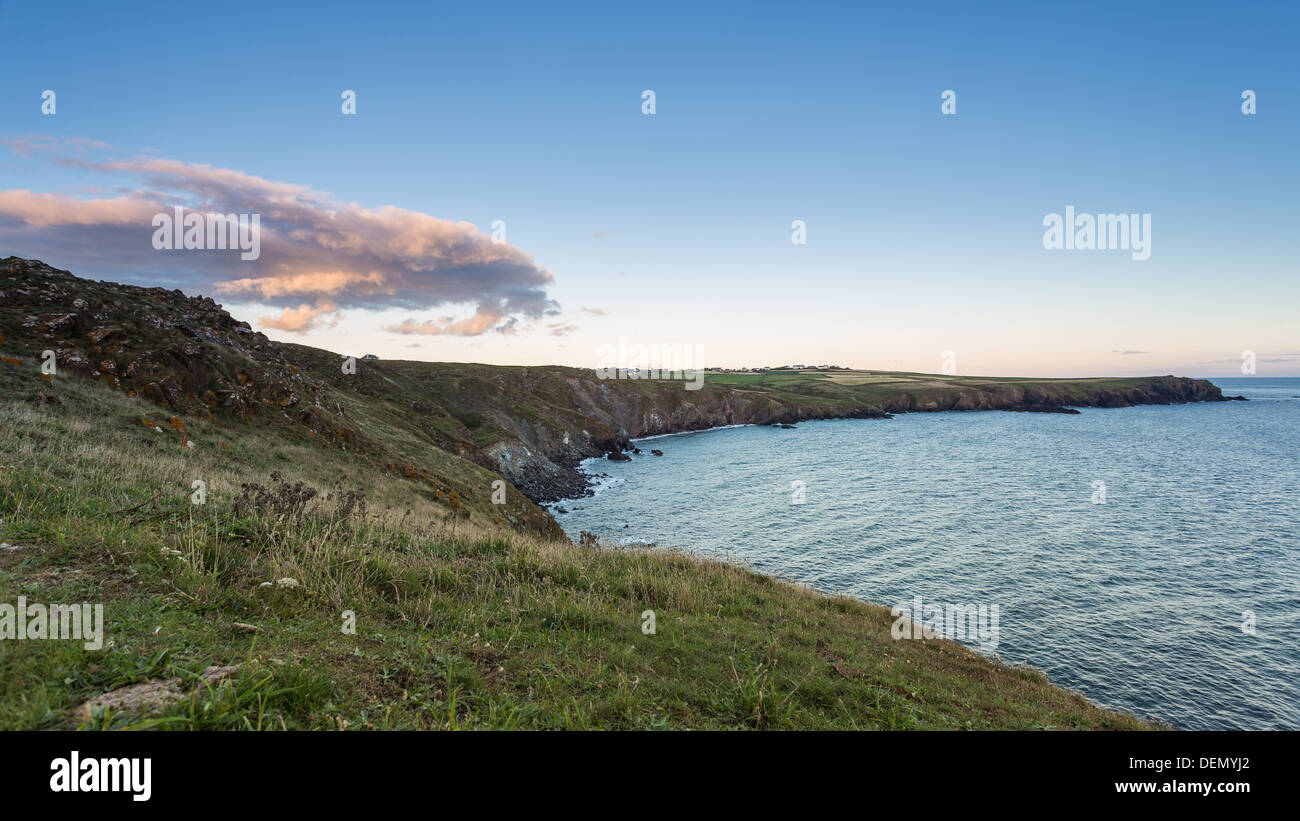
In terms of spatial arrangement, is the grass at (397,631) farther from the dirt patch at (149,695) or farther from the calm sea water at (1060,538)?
the calm sea water at (1060,538)

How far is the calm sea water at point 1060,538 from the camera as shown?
21297 millimetres

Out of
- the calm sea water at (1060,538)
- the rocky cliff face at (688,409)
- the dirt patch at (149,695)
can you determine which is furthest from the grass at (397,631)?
the rocky cliff face at (688,409)

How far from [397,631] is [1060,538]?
46.6 m

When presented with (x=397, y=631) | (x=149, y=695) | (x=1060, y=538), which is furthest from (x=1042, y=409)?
(x=149, y=695)

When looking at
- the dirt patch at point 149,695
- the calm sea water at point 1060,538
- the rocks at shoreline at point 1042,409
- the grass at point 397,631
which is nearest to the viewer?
the dirt patch at point 149,695

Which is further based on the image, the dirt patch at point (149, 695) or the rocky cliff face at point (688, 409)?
the rocky cliff face at point (688, 409)

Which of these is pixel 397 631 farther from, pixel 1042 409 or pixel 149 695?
pixel 1042 409

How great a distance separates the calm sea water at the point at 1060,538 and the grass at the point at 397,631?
399 inches

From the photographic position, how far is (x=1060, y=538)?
3731 cm

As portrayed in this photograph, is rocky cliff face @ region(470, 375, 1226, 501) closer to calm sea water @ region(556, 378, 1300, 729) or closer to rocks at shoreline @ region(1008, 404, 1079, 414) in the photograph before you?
rocks at shoreline @ region(1008, 404, 1079, 414)

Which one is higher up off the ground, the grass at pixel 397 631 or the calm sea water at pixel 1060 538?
the grass at pixel 397 631
